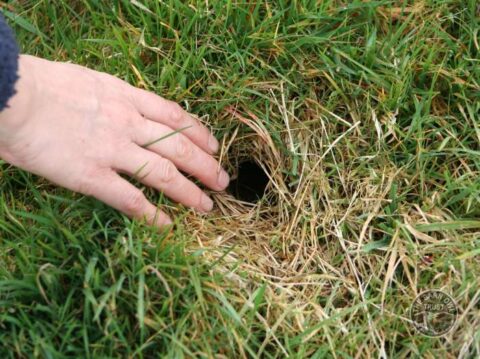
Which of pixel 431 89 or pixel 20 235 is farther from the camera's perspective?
pixel 431 89

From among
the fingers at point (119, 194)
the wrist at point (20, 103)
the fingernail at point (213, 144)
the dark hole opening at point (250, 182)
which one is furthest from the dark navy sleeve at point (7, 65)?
the dark hole opening at point (250, 182)

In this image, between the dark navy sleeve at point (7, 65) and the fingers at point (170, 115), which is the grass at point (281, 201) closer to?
the fingers at point (170, 115)

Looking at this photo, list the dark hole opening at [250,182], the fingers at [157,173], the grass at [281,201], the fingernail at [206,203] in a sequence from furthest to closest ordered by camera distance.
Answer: the dark hole opening at [250,182], the fingernail at [206,203], the fingers at [157,173], the grass at [281,201]

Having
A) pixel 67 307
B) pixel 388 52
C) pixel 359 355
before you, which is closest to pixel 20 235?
pixel 67 307

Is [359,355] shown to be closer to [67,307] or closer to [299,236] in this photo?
[299,236]

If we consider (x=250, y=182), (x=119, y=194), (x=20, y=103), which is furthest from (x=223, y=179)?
(x=20, y=103)

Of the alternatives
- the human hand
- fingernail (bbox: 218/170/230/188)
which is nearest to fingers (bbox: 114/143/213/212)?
the human hand
